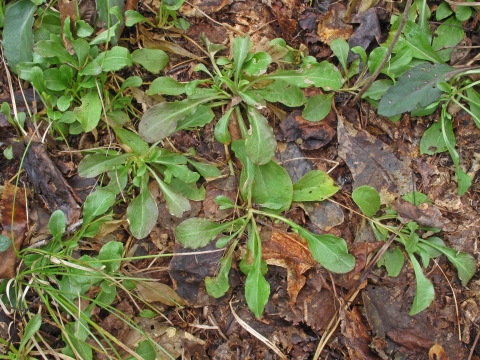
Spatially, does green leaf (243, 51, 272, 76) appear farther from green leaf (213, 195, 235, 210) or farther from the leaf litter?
green leaf (213, 195, 235, 210)

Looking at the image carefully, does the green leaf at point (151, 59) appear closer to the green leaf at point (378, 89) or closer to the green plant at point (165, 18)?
the green plant at point (165, 18)

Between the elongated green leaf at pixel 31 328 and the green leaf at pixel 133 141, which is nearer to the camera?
the elongated green leaf at pixel 31 328

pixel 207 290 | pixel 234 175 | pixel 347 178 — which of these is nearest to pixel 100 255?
pixel 207 290

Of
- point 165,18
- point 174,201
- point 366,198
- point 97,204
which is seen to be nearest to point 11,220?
point 97,204

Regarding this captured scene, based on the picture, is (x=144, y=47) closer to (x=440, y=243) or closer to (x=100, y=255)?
(x=100, y=255)

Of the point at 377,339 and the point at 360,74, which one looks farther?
the point at 360,74

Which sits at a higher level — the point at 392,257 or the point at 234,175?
the point at 234,175

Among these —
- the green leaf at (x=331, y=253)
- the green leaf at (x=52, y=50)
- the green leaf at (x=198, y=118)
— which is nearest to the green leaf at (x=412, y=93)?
the green leaf at (x=331, y=253)
